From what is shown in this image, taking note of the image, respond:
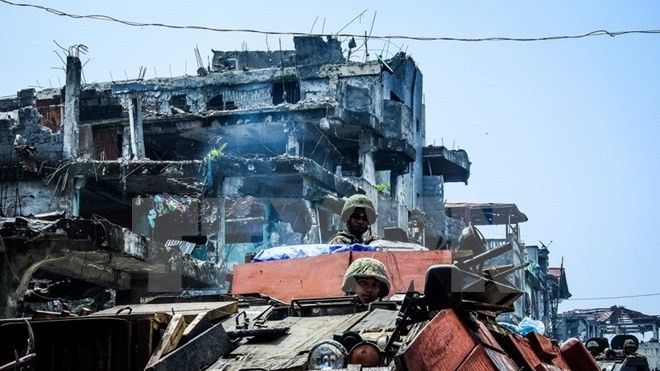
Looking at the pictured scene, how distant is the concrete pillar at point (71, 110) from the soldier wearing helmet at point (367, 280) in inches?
744

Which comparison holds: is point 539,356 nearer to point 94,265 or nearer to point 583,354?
point 583,354

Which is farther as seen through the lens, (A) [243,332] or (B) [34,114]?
(B) [34,114]

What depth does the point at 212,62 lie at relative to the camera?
1727 inches

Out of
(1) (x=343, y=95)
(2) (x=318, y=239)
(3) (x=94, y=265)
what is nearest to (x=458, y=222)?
(1) (x=343, y=95)

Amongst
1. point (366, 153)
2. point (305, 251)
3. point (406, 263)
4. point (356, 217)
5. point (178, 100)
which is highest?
point (178, 100)

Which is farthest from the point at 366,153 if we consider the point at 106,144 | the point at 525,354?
the point at 525,354

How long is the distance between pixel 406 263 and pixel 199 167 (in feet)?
60.0

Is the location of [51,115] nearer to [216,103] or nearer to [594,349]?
[216,103]

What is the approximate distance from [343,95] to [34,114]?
553 inches

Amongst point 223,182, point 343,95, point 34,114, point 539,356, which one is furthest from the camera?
point 343,95

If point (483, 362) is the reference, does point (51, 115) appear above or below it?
above

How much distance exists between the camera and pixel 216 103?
39.9 meters

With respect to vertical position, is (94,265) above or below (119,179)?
below

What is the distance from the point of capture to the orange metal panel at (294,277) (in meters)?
9.24
